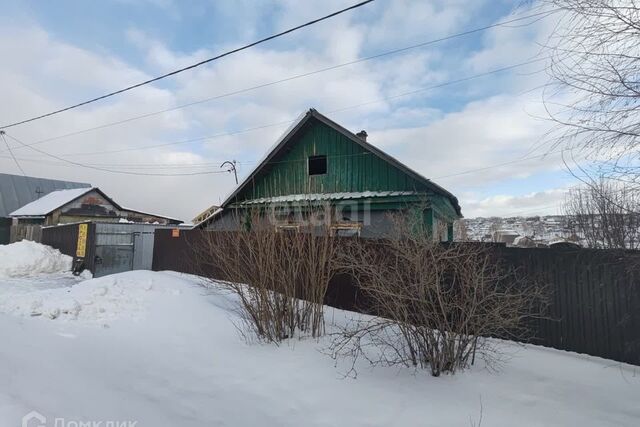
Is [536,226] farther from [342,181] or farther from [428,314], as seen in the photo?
[428,314]

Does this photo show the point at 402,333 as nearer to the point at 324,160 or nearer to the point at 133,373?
the point at 133,373

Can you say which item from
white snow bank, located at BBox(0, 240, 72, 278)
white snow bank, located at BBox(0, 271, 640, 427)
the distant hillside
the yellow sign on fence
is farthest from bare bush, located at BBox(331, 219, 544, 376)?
white snow bank, located at BBox(0, 240, 72, 278)

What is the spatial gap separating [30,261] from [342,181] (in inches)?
498

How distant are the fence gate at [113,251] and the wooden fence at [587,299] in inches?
550

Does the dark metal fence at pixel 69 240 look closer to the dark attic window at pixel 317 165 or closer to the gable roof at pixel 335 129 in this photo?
the gable roof at pixel 335 129

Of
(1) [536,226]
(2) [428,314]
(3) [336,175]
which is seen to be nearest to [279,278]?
(2) [428,314]

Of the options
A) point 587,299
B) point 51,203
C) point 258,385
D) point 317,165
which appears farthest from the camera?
point 51,203

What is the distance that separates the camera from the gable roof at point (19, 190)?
120ft

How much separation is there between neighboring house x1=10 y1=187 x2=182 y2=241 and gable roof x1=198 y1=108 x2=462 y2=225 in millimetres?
17738

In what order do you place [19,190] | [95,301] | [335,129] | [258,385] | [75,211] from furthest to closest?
[19,190] → [75,211] → [335,129] → [95,301] → [258,385]

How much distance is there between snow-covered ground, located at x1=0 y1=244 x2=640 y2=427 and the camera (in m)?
3.19

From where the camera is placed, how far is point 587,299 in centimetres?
540

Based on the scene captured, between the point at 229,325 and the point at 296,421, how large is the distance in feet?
10.1

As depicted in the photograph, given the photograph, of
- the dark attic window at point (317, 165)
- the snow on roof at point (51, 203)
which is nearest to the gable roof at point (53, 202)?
the snow on roof at point (51, 203)
